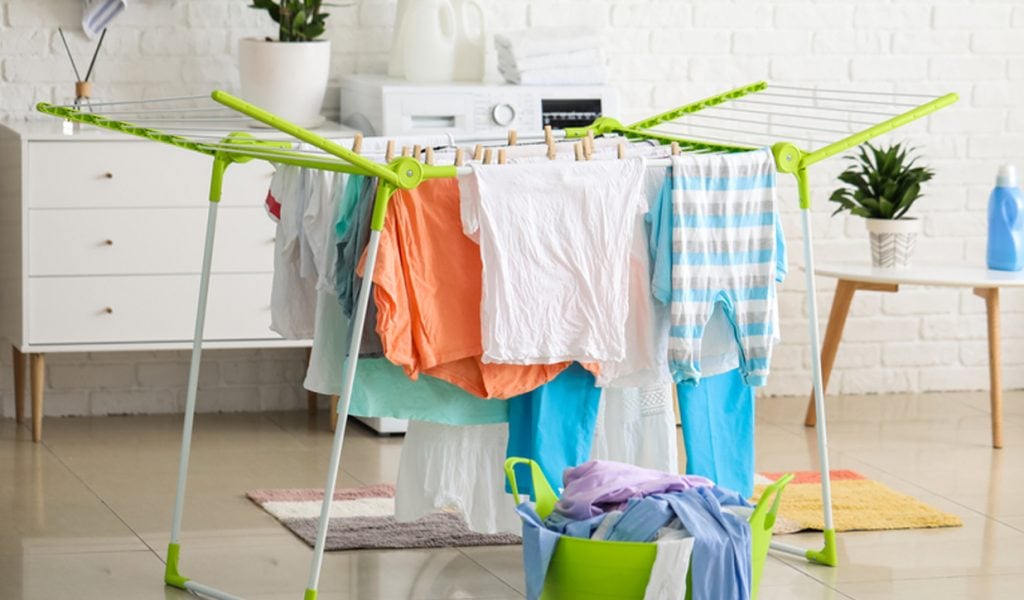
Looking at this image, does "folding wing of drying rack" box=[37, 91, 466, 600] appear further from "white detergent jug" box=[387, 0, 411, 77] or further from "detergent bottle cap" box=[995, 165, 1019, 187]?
"detergent bottle cap" box=[995, 165, 1019, 187]

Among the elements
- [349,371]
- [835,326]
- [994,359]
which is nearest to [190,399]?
[349,371]

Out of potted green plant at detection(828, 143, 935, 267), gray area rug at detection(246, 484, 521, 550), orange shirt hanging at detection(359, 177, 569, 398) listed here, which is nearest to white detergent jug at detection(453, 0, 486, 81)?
potted green plant at detection(828, 143, 935, 267)

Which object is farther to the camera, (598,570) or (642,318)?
(642,318)

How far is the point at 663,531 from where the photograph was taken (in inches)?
104

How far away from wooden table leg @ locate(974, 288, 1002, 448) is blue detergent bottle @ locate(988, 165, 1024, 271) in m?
0.13

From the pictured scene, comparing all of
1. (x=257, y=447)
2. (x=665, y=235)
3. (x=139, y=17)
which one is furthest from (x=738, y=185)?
(x=139, y=17)

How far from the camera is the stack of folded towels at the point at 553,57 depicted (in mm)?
4438

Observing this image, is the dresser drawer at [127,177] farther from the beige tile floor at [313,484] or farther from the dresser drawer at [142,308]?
the beige tile floor at [313,484]

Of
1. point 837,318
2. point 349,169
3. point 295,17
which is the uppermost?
point 295,17

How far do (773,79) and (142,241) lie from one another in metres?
1.98

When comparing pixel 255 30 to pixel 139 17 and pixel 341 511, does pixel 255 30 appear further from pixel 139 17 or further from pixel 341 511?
pixel 341 511

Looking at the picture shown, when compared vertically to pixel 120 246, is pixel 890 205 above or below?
above

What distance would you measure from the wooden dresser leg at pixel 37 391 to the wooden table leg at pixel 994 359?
2.50m

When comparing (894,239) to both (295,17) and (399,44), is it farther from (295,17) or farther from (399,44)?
(295,17)
